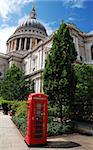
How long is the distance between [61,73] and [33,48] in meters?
38.4

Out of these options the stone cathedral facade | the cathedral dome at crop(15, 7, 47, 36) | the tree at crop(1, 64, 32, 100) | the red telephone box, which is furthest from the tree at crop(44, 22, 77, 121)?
the cathedral dome at crop(15, 7, 47, 36)

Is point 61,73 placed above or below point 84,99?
above

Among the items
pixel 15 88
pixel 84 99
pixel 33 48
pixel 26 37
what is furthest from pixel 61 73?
pixel 26 37

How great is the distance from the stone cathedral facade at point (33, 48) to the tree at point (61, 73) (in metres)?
18.8

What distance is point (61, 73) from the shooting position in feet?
51.8

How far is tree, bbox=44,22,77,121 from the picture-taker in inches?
610

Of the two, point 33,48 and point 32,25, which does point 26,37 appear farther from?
point 33,48

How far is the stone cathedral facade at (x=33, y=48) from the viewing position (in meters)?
42.9

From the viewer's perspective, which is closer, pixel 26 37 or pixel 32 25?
pixel 26 37

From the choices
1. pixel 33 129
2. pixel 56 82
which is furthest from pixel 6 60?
pixel 33 129

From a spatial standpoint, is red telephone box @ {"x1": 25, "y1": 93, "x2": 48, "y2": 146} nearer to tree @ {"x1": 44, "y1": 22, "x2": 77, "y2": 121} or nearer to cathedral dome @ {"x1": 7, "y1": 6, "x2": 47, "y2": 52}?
tree @ {"x1": 44, "y1": 22, "x2": 77, "y2": 121}

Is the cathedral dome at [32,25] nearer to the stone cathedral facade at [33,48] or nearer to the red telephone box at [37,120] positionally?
the stone cathedral facade at [33,48]

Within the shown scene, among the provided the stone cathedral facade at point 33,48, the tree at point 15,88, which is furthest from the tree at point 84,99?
the tree at point 15,88

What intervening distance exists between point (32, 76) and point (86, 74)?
83.6ft
